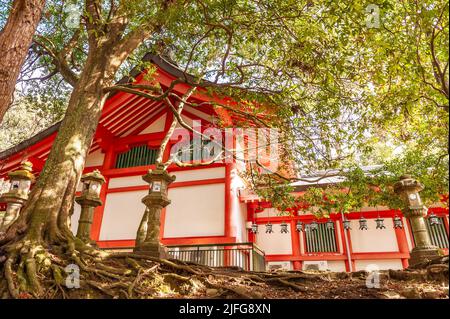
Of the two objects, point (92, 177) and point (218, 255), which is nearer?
point (92, 177)

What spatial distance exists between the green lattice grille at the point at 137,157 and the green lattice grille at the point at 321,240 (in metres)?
5.96

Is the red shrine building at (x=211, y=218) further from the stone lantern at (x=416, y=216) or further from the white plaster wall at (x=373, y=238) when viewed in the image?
the stone lantern at (x=416, y=216)

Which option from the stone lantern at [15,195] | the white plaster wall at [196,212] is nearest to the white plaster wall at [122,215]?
the white plaster wall at [196,212]

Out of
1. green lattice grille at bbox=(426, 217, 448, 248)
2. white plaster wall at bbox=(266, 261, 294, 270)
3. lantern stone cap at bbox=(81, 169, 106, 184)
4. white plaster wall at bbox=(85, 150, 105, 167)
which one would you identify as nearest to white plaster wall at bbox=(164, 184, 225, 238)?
white plaster wall at bbox=(266, 261, 294, 270)

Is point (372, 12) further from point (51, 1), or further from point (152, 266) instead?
point (51, 1)

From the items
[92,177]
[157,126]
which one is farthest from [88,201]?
[157,126]

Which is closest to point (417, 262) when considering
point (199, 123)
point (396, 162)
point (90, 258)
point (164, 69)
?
point (396, 162)

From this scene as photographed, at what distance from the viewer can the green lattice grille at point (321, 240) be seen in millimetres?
9844

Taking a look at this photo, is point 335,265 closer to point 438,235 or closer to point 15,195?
point 438,235

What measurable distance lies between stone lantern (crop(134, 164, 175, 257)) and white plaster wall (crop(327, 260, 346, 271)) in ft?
20.1

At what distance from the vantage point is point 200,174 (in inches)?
396

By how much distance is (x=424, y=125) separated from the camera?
18.1 ft

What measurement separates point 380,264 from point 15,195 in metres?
9.98
